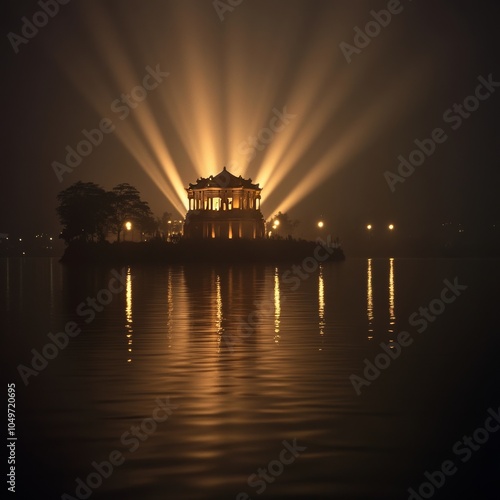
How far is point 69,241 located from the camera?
143m

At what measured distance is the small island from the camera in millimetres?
136413

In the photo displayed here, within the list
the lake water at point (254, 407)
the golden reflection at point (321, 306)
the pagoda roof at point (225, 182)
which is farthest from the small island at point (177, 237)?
the lake water at point (254, 407)

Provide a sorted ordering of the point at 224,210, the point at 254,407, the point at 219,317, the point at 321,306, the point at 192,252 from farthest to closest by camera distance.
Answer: the point at 224,210, the point at 192,252, the point at 321,306, the point at 219,317, the point at 254,407

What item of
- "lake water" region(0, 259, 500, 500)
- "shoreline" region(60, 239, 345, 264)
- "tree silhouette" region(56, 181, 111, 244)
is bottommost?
"lake water" region(0, 259, 500, 500)

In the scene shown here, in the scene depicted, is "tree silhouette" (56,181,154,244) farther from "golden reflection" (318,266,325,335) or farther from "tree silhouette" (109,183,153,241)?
"golden reflection" (318,266,325,335)

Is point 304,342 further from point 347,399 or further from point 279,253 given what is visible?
point 279,253

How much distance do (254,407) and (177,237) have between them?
13792 cm

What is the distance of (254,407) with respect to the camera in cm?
1689

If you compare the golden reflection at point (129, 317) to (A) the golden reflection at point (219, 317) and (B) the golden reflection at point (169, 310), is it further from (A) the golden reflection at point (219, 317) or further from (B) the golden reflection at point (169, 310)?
(A) the golden reflection at point (219, 317)

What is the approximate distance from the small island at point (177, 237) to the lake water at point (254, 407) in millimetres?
101046

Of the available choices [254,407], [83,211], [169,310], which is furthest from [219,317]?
[83,211]

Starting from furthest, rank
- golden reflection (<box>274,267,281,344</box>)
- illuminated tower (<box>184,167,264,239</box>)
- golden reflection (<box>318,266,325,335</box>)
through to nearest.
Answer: illuminated tower (<box>184,167,264,239</box>) → golden reflection (<box>318,266,325,335</box>) → golden reflection (<box>274,267,281,344</box>)

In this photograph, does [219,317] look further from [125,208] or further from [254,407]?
Answer: [125,208]

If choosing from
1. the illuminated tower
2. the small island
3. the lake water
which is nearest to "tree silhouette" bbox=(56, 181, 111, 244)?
the small island
